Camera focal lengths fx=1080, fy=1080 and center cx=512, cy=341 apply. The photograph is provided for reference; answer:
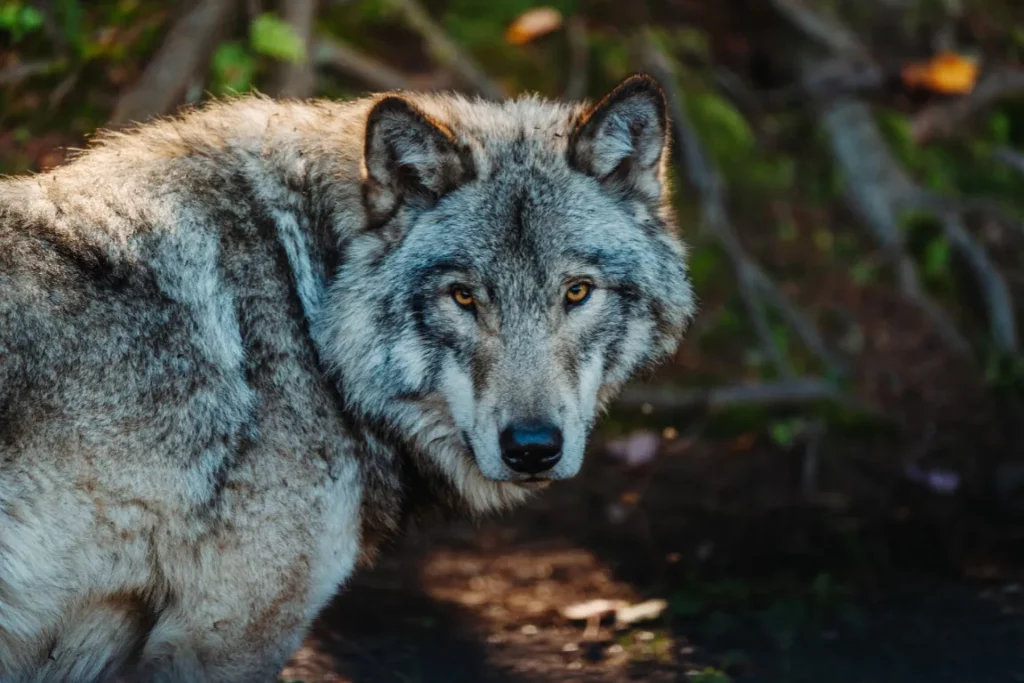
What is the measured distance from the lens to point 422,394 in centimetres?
369

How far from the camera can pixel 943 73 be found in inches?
267

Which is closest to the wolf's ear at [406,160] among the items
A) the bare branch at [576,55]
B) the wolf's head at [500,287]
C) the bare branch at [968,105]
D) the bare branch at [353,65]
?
the wolf's head at [500,287]

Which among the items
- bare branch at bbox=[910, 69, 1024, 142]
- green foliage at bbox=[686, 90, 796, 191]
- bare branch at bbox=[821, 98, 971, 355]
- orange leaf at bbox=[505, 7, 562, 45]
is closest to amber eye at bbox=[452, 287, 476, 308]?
orange leaf at bbox=[505, 7, 562, 45]

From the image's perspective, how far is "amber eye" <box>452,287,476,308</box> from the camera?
11.8 ft

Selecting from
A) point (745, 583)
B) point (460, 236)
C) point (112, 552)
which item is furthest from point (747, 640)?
point (112, 552)

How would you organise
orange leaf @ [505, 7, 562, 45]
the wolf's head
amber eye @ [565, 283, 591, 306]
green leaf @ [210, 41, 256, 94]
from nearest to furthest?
1. the wolf's head
2. amber eye @ [565, 283, 591, 306]
3. green leaf @ [210, 41, 256, 94]
4. orange leaf @ [505, 7, 562, 45]

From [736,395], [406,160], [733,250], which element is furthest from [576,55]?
[406,160]

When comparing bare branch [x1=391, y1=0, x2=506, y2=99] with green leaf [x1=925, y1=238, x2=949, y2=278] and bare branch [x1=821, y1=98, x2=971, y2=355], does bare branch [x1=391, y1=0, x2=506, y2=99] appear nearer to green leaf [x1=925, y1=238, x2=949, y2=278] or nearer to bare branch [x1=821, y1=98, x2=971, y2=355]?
bare branch [x1=821, y1=98, x2=971, y2=355]

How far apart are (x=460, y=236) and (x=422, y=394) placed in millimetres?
553

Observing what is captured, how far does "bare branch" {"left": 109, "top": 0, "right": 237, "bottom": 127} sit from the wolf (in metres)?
1.63

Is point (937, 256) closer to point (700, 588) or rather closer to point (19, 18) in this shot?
point (700, 588)

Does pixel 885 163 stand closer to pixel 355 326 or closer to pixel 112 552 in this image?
pixel 355 326

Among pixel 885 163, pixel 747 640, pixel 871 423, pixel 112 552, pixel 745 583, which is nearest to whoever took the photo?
pixel 112 552

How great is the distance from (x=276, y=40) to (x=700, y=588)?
11.4ft
